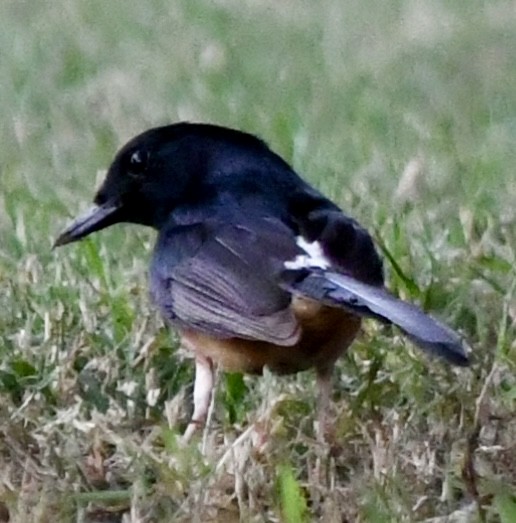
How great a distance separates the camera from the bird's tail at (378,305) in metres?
3.49

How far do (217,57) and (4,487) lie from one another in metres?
5.37

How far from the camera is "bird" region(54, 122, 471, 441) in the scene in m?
3.84

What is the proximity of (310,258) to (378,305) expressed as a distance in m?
0.36

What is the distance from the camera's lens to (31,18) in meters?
10.1

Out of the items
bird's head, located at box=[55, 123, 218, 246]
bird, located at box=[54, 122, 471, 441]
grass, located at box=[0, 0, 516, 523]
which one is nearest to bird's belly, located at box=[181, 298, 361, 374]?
bird, located at box=[54, 122, 471, 441]

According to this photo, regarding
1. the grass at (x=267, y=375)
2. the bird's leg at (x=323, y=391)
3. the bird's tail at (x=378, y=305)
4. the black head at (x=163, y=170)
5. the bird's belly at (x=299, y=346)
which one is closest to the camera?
the bird's tail at (x=378, y=305)

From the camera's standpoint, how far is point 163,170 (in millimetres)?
4609

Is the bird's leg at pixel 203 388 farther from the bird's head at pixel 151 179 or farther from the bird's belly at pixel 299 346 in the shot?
the bird's head at pixel 151 179

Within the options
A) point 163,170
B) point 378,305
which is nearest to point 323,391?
point 378,305

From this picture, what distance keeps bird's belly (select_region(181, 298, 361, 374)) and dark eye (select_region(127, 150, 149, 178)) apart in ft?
1.80

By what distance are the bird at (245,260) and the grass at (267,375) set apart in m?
0.16

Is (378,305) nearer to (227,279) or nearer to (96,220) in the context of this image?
(227,279)

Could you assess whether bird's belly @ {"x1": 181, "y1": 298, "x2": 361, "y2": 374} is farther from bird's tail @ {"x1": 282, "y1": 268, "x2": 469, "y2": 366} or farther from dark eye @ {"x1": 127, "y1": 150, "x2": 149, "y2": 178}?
dark eye @ {"x1": 127, "y1": 150, "x2": 149, "y2": 178}

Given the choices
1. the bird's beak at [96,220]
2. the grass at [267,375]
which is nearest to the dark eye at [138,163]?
the bird's beak at [96,220]
